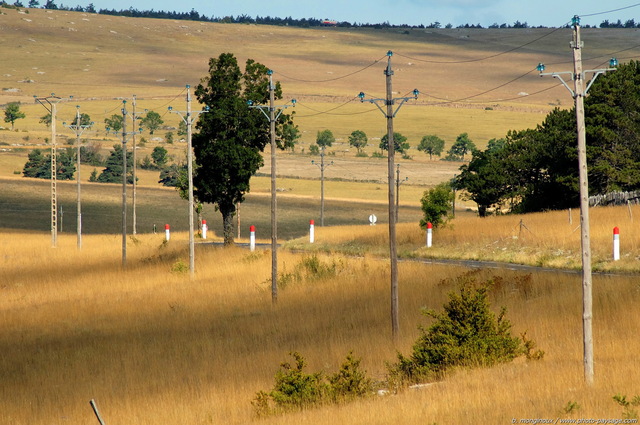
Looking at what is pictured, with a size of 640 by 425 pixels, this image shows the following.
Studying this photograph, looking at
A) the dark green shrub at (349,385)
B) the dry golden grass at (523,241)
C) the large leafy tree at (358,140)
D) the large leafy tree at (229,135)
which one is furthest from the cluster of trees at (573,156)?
the large leafy tree at (358,140)

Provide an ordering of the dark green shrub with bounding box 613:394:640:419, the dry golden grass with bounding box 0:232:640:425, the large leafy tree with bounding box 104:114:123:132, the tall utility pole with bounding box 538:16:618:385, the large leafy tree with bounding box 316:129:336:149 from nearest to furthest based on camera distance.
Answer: the dark green shrub with bounding box 613:394:640:419 → the tall utility pole with bounding box 538:16:618:385 → the dry golden grass with bounding box 0:232:640:425 → the large leafy tree with bounding box 104:114:123:132 → the large leafy tree with bounding box 316:129:336:149

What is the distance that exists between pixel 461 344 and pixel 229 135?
32671 millimetres

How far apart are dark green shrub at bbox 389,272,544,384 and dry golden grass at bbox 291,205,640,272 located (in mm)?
11231

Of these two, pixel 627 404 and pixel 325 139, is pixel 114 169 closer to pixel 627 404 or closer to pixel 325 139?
pixel 325 139

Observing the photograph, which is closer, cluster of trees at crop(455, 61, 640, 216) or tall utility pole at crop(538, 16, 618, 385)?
tall utility pole at crop(538, 16, 618, 385)

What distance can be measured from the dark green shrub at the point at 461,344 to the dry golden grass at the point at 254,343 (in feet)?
2.15

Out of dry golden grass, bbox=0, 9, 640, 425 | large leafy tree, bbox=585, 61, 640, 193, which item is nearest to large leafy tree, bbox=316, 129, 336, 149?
large leafy tree, bbox=585, 61, 640, 193

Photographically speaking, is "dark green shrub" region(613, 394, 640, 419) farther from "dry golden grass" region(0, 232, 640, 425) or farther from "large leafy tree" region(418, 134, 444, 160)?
"large leafy tree" region(418, 134, 444, 160)

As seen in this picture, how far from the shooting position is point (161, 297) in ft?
127

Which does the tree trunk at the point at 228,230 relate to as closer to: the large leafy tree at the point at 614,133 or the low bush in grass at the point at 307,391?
the large leafy tree at the point at 614,133

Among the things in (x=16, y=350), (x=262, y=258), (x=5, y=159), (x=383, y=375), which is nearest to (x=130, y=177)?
(x=5, y=159)

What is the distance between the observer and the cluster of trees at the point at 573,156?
184ft

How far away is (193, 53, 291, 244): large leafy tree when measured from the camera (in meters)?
50.4

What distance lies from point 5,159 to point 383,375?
11612 cm
